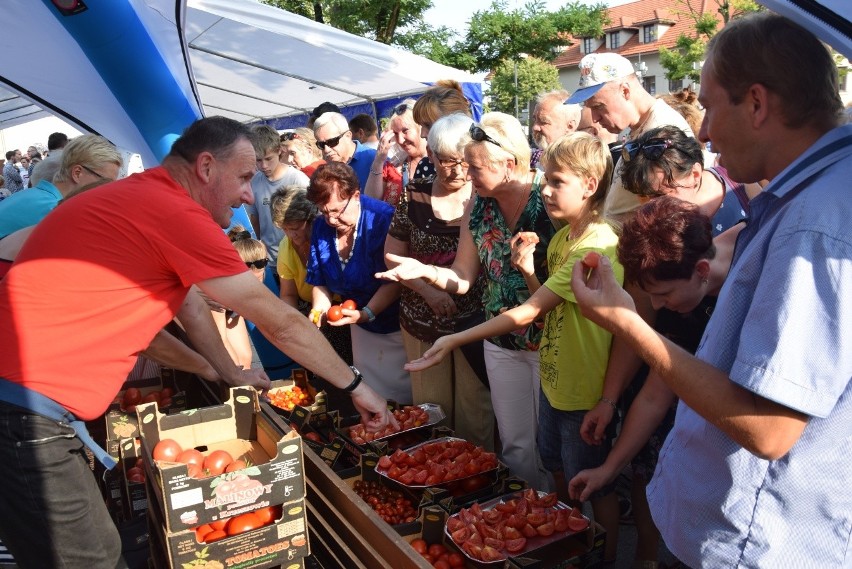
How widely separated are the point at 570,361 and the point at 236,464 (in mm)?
1324

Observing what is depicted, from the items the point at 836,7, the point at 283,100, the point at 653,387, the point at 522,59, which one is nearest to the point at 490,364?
the point at 653,387

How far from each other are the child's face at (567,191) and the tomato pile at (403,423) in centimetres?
138

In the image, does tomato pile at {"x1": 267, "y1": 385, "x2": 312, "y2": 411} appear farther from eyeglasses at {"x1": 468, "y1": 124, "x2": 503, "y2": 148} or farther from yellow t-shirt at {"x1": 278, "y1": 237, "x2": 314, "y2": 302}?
eyeglasses at {"x1": 468, "y1": 124, "x2": 503, "y2": 148}

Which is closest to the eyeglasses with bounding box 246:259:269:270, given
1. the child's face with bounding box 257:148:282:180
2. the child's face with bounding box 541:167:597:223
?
the child's face with bounding box 257:148:282:180

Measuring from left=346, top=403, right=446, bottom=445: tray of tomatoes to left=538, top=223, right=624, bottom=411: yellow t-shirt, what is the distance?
95 cm

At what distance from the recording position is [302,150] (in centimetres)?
661

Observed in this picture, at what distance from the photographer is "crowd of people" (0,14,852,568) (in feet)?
4.10

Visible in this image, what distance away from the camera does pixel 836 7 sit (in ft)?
3.53

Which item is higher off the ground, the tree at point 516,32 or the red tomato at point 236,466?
the tree at point 516,32

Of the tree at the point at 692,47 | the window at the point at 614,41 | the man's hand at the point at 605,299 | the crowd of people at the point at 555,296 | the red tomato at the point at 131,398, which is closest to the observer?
the crowd of people at the point at 555,296

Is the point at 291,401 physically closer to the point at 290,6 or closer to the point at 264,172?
the point at 264,172

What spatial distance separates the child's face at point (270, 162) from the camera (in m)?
6.02

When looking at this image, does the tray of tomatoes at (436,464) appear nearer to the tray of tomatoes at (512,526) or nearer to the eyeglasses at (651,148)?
the tray of tomatoes at (512,526)

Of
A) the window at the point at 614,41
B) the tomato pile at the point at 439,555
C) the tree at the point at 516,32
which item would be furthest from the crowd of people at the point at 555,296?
the window at the point at 614,41
